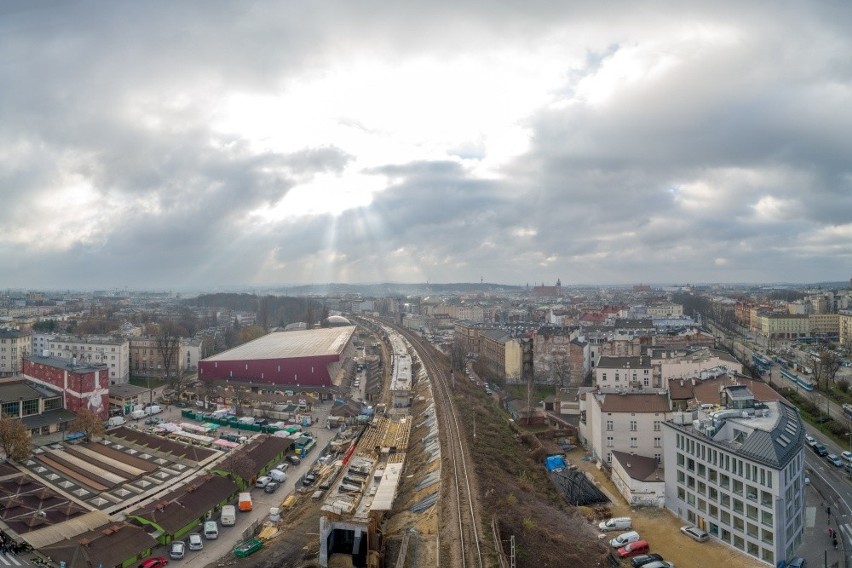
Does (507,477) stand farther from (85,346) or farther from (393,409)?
(85,346)

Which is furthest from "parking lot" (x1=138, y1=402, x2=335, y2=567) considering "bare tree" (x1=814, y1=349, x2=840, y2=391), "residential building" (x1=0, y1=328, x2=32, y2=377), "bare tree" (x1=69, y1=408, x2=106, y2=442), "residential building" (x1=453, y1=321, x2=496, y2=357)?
"bare tree" (x1=814, y1=349, x2=840, y2=391)

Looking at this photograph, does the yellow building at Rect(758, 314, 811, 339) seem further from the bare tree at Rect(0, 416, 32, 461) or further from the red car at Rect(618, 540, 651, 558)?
the bare tree at Rect(0, 416, 32, 461)

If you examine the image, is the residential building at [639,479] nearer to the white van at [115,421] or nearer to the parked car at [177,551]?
the parked car at [177,551]

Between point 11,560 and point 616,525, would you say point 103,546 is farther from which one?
point 616,525

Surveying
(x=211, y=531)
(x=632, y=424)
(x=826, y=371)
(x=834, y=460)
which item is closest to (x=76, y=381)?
(x=211, y=531)

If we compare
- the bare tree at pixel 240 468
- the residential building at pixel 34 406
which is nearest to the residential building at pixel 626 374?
the bare tree at pixel 240 468

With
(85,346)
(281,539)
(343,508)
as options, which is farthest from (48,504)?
(85,346)
